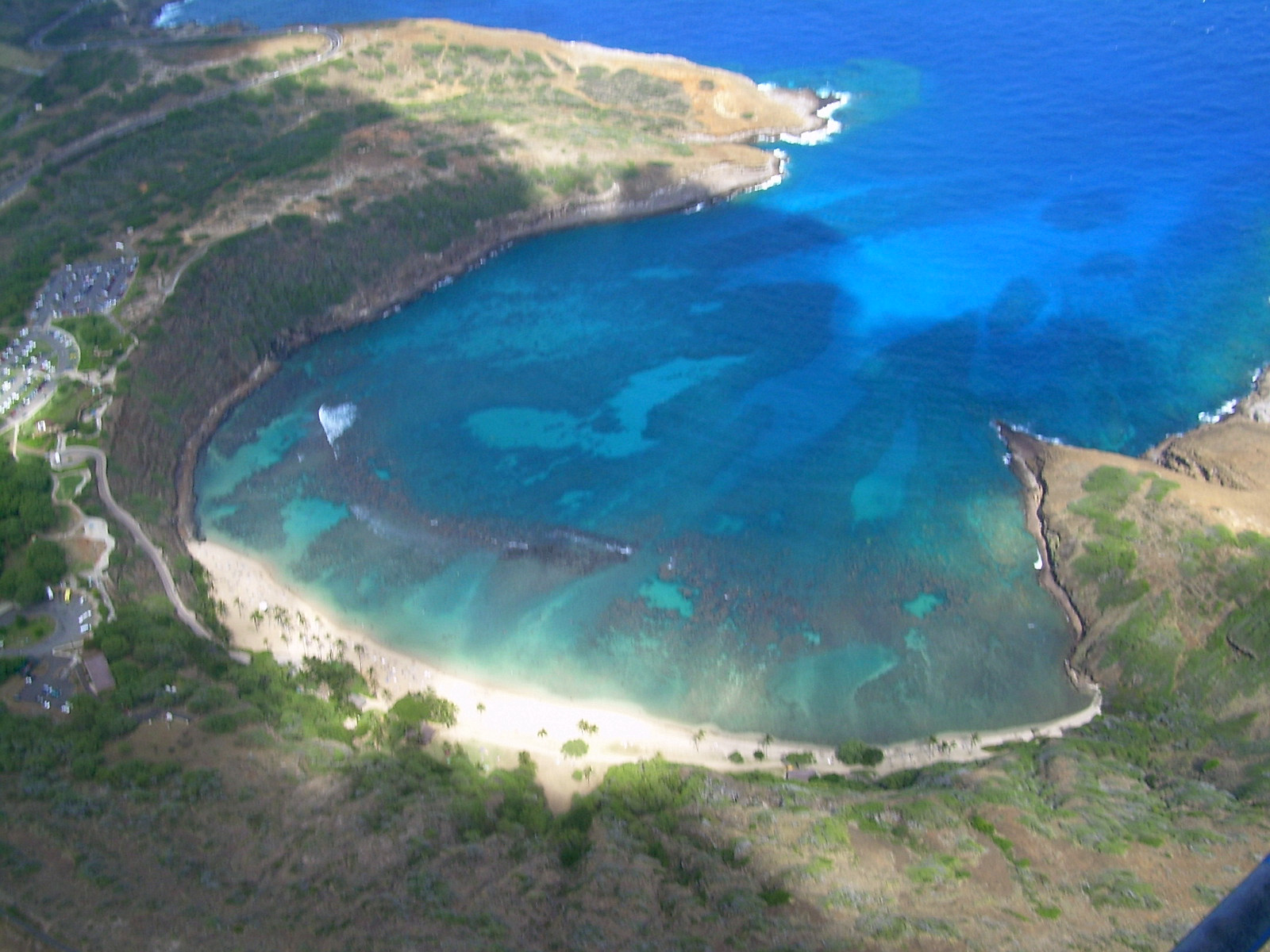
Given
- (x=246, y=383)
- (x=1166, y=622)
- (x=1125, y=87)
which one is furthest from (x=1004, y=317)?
(x=246, y=383)

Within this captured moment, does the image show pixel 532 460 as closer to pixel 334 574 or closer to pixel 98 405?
pixel 334 574

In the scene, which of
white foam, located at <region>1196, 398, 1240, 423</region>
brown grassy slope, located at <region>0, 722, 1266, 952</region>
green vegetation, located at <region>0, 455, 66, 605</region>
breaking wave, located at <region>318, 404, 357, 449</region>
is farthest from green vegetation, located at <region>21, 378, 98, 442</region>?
white foam, located at <region>1196, 398, 1240, 423</region>

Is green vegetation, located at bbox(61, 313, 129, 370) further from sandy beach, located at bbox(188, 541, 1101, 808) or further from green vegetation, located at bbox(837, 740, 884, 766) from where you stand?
green vegetation, located at bbox(837, 740, 884, 766)

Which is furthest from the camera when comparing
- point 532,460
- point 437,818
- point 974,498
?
point 532,460

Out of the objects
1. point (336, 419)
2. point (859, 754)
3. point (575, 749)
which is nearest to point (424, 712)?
point (575, 749)

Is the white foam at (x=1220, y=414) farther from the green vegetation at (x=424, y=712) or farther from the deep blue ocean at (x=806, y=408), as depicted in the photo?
the green vegetation at (x=424, y=712)

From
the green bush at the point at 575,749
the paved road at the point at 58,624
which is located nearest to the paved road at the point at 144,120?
the paved road at the point at 58,624
